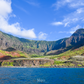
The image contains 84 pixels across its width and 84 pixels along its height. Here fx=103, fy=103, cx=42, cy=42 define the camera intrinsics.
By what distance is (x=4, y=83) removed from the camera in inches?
1903

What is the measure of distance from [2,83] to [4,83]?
93 centimetres

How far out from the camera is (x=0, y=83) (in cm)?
4825

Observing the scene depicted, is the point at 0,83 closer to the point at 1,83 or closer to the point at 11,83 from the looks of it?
the point at 1,83

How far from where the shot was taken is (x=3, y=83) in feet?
159

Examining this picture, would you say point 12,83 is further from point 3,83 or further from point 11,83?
point 3,83

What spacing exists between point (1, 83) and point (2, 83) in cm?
45

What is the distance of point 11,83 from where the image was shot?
4881 centimetres

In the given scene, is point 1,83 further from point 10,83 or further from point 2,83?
point 10,83

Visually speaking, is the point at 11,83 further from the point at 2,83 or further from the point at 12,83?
the point at 2,83

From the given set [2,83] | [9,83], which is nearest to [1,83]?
[2,83]

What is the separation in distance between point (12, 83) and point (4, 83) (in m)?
3.67

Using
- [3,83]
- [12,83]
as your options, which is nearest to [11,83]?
[12,83]

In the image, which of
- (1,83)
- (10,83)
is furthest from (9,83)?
(1,83)

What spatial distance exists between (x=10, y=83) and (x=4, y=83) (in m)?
2.73
